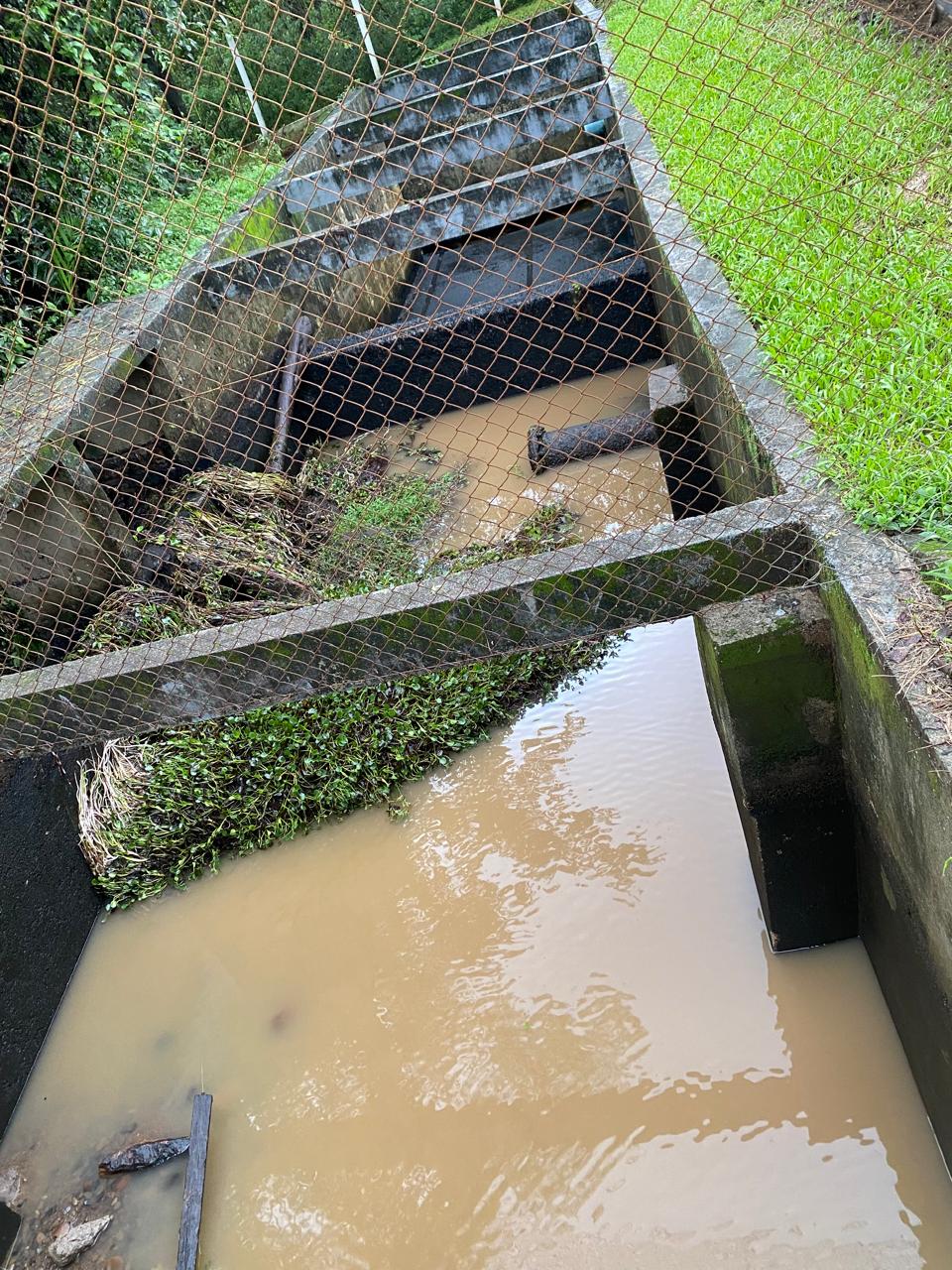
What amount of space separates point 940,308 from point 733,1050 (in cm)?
242

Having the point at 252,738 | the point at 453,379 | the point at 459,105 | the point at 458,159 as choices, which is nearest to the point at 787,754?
the point at 252,738

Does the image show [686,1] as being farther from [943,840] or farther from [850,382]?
[943,840]

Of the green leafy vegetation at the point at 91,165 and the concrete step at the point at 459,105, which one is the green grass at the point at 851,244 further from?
the concrete step at the point at 459,105

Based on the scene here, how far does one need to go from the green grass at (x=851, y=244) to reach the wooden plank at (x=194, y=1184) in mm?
2607

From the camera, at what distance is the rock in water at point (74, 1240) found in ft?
9.16

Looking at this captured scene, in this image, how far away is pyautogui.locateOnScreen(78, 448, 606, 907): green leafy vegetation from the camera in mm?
3883

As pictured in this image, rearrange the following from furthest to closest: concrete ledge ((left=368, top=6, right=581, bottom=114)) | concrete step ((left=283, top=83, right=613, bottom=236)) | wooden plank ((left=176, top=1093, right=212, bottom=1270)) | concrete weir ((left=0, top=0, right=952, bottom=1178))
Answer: concrete ledge ((left=368, top=6, right=581, bottom=114)) → concrete step ((left=283, top=83, right=613, bottom=236)) → wooden plank ((left=176, top=1093, right=212, bottom=1270)) → concrete weir ((left=0, top=0, right=952, bottom=1178))

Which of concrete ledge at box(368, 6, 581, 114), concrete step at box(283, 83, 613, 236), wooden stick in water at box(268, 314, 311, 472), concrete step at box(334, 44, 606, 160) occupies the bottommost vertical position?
wooden stick in water at box(268, 314, 311, 472)

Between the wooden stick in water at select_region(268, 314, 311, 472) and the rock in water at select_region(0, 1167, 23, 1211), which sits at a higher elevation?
the wooden stick in water at select_region(268, 314, 311, 472)

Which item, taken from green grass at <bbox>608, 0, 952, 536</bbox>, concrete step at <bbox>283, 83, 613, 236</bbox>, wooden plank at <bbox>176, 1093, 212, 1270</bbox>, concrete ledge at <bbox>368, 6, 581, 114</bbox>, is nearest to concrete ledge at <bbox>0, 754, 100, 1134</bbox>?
wooden plank at <bbox>176, 1093, 212, 1270</bbox>

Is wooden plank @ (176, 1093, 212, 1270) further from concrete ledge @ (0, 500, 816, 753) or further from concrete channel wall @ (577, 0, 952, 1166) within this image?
concrete channel wall @ (577, 0, 952, 1166)

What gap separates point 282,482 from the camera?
18.2 feet

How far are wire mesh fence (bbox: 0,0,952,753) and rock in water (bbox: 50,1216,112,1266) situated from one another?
143 cm

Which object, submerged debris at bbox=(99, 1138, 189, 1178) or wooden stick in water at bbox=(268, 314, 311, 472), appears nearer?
submerged debris at bbox=(99, 1138, 189, 1178)
